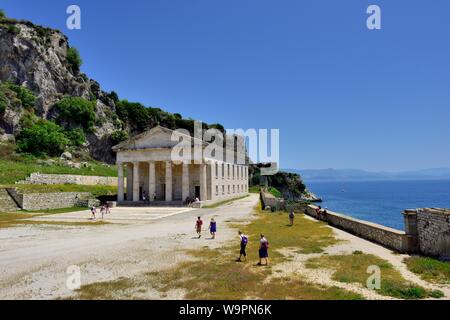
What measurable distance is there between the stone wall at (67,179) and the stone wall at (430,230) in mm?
45996

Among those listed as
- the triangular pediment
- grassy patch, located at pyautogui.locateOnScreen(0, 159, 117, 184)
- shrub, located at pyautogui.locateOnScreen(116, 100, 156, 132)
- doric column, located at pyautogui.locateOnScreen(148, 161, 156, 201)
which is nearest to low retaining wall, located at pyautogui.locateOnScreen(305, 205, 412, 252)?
the triangular pediment

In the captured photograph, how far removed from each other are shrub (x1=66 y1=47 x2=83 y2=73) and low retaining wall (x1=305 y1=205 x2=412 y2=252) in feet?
306

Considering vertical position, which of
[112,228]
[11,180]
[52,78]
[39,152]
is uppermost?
[52,78]

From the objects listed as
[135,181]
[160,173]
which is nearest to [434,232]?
[135,181]

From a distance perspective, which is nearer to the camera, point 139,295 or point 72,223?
point 139,295

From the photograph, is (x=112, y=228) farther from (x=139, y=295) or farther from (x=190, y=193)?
(x=190, y=193)

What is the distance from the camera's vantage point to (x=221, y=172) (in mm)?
59500

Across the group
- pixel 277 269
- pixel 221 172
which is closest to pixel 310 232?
pixel 277 269

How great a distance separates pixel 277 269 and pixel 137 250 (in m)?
8.10

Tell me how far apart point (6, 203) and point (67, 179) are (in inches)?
566

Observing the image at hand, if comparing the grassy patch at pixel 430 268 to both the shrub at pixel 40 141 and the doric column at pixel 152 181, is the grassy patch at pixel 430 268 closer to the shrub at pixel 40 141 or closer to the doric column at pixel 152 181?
the doric column at pixel 152 181

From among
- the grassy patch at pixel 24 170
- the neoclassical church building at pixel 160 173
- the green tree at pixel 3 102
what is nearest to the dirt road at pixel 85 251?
the neoclassical church building at pixel 160 173

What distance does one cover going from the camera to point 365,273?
1214cm

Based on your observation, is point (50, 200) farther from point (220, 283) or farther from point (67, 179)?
point (220, 283)
